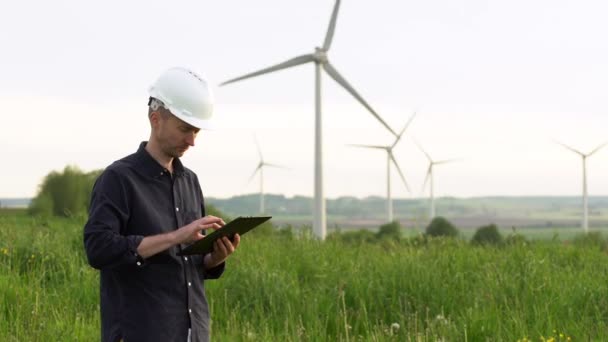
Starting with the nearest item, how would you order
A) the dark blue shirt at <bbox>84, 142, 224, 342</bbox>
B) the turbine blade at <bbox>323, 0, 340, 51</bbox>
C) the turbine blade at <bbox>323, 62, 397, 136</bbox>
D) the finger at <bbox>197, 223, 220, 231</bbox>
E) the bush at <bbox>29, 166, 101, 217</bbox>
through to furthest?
the finger at <bbox>197, 223, 220, 231</bbox>, the dark blue shirt at <bbox>84, 142, 224, 342</bbox>, the turbine blade at <bbox>323, 62, 397, 136</bbox>, the turbine blade at <bbox>323, 0, 340, 51</bbox>, the bush at <bbox>29, 166, 101, 217</bbox>

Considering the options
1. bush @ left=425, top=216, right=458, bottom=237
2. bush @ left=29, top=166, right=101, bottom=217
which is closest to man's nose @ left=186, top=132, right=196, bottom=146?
bush @ left=29, top=166, right=101, bottom=217

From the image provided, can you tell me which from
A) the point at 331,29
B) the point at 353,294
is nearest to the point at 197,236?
the point at 353,294

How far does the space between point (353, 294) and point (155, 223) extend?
494 centimetres

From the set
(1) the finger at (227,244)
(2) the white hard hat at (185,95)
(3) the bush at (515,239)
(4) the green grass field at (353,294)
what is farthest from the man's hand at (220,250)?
(3) the bush at (515,239)

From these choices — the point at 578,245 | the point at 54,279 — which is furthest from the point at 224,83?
the point at 54,279

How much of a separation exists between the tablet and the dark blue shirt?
0.33 feet

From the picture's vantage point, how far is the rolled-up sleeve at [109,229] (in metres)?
3.01

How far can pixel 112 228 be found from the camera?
3.07 m

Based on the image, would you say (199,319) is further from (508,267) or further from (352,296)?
(508,267)

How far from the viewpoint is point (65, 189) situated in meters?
33.3

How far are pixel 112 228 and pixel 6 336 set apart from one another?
125 inches

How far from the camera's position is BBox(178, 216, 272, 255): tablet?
120 inches

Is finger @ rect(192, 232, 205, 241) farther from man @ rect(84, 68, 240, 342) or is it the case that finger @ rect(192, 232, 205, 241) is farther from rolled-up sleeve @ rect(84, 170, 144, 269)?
rolled-up sleeve @ rect(84, 170, 144, 269)

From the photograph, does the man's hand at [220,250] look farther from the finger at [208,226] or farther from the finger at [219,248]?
the finger at [208,226]
